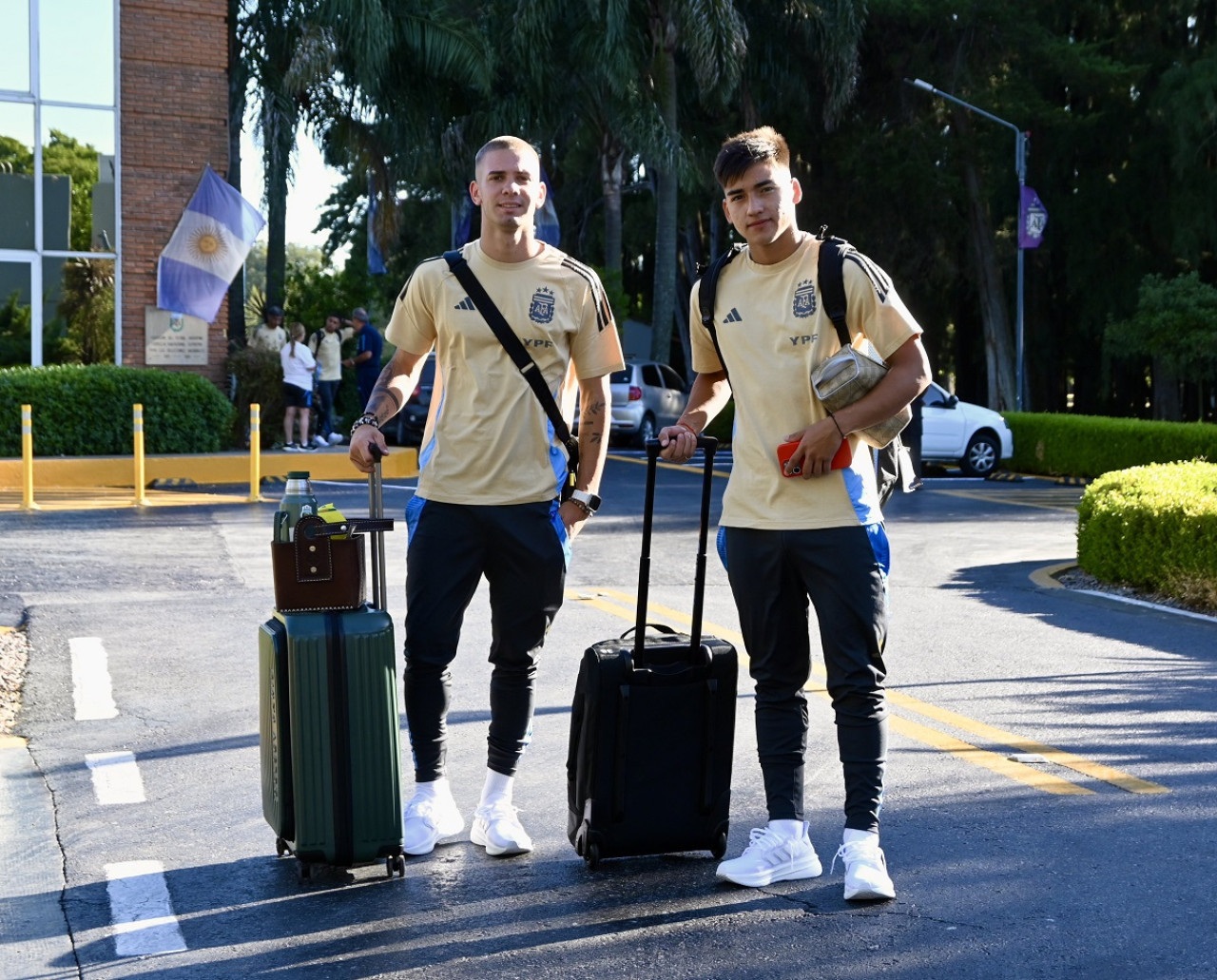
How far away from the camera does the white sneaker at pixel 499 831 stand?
4734 millimetres

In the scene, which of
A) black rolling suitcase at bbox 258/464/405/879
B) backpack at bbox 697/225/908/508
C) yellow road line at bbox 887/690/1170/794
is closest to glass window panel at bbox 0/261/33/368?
yellow road line at bbox 887/690/1170/794

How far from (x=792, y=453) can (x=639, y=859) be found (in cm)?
129

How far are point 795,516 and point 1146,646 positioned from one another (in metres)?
4.85

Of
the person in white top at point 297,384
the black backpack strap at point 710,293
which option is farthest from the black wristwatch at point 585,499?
the person in white top at point 297,384

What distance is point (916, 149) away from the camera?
120 ft

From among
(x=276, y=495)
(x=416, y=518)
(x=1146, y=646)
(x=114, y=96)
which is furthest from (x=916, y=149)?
(x=416, y=518)

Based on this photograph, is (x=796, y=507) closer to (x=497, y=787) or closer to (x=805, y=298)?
(x=805, y=298)

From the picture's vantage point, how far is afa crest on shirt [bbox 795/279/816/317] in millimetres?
4383

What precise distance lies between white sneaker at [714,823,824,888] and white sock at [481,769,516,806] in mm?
699

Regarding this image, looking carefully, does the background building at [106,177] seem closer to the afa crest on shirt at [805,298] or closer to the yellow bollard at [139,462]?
the yellow bollard at [139,462]

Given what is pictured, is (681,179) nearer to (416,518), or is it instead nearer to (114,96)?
(114,96)

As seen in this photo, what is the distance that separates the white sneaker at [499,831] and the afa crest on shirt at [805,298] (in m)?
1.68

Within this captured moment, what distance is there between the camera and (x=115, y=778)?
572cm

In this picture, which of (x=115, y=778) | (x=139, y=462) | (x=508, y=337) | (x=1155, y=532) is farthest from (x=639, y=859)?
(x=139, y=462)
